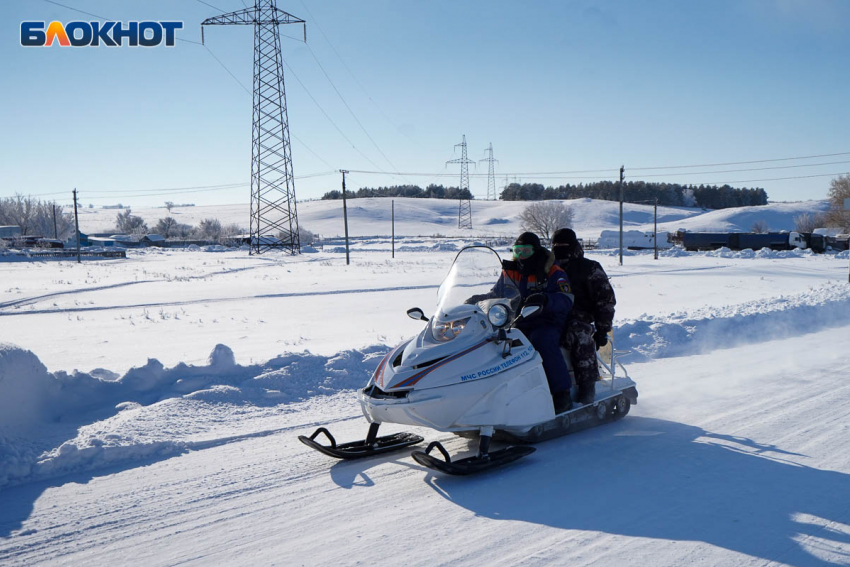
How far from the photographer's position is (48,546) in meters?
4.16

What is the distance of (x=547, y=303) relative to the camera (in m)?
6.02

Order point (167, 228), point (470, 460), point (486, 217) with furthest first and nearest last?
point (486, 217)
point (167, 228)
point (470, 460)

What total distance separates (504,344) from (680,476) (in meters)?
1.73

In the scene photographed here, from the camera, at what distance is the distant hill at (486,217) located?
126m

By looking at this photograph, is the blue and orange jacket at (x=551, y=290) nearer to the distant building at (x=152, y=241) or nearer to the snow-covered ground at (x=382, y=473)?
the snow-covered ground at (x=382, y=473)

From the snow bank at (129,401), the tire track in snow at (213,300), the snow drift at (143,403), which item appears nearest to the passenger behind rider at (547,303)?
the snow drift at (143,403)

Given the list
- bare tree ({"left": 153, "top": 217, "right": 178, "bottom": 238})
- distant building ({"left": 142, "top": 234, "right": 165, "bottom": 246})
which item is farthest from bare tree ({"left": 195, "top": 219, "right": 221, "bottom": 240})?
distant building ({"left": 142, "top": 234, "right": 165, "bottom": 246})

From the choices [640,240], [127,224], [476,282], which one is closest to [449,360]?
[476,282]

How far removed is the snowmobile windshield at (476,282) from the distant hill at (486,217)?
109m

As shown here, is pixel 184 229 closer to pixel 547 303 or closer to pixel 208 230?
pixel 208 230

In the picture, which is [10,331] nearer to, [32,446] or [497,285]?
[32,446]

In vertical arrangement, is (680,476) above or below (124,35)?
below

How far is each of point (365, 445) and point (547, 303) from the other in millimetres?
2057

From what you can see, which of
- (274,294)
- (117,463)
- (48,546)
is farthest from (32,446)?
(274,294)
